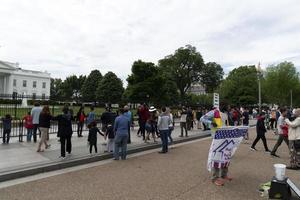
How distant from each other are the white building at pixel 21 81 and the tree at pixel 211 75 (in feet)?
151

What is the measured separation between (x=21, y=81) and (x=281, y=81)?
243ft

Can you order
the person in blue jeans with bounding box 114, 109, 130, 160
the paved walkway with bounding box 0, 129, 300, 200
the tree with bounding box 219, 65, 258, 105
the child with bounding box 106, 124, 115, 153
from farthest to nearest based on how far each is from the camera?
the tree with bounding box 219, 65, 258, 105 → the child with bounding box 106, 124, 115, 153 → the person in blue jeans with bounding box 114, 109, 130, 160 → the paved walkway with bounding box 0, 129, 300, 200

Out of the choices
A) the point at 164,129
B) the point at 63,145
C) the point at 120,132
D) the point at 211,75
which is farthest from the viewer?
the point at 211,75

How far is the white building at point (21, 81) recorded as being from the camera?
89500 millimetres

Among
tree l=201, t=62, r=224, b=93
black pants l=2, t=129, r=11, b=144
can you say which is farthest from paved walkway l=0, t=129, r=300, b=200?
tree l=201, t=62, r=224, b=93

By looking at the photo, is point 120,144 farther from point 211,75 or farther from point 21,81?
point 21,81

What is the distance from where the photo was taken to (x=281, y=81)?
210ft

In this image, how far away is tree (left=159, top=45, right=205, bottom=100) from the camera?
73.8 metres

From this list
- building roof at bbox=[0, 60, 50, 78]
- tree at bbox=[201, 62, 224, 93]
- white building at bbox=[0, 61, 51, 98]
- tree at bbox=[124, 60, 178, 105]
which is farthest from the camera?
building roof at bbox=[0, 60, 50, 78]

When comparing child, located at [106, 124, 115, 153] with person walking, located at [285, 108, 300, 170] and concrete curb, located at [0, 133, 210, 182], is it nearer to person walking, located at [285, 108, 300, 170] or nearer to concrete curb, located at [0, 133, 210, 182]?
concrete curb, located at [0, 133, 210, 182]

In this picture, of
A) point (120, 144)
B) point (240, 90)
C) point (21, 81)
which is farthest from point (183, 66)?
point (120, 144)

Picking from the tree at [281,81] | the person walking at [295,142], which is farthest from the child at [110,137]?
the tree at [281,81]

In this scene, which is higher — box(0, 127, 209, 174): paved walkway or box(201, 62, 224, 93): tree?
box(201, 62, 224, 93): tree

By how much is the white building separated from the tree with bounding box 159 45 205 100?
38.5 metres
